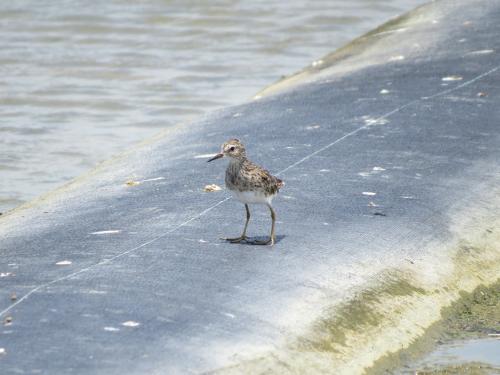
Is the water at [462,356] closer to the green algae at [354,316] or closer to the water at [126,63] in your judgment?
the green algae at [354,316]

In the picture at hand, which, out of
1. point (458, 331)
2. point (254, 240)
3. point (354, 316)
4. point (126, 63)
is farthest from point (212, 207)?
point (126, 63)

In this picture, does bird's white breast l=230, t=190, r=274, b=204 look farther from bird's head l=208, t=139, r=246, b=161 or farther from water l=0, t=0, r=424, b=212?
water l=0, t=0, r=424, b=212

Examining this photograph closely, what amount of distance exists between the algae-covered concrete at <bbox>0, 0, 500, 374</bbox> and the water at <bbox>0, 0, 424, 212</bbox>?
2877 millimetres

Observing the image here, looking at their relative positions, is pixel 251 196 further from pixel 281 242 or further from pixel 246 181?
pixel 281 242

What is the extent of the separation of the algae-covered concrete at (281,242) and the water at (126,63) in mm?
2877

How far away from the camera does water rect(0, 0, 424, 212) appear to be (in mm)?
12828

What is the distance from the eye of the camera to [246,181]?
249 inches

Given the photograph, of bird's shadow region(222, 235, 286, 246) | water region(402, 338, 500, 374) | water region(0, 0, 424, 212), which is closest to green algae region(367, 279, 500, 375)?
water region(402, 338, 500, 374)

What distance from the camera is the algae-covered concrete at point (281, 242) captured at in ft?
16.9

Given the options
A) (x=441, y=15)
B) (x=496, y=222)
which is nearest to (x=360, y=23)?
(x=441, y=15)

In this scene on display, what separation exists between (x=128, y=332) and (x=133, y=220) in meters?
1.92

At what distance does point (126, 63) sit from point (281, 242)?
36.5 ft

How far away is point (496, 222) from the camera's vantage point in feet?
24.3

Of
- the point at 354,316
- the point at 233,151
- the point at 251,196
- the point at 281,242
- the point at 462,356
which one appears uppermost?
the point at 233,151
